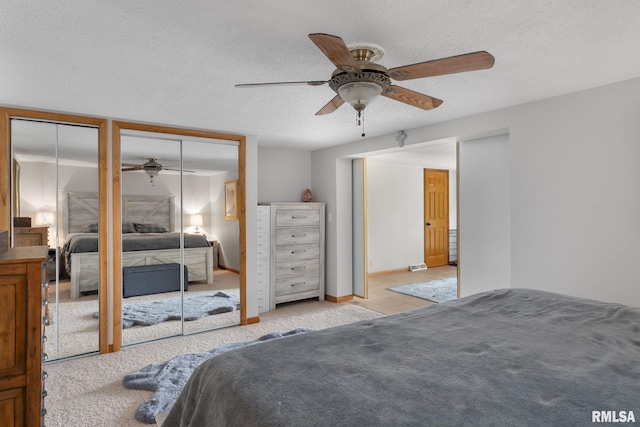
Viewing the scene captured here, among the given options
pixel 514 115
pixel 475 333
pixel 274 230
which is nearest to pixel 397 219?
pixel 274 230

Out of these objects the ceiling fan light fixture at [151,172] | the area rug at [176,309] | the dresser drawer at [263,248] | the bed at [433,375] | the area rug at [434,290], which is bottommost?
the area rug at [434,290]

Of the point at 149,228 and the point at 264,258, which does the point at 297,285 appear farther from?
the point at 149,228

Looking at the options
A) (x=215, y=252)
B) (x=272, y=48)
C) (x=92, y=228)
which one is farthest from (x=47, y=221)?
(x=272, y=48)

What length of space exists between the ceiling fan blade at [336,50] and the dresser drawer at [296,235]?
11.3ft

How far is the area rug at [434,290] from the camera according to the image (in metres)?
5.58

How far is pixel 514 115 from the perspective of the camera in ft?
10.9

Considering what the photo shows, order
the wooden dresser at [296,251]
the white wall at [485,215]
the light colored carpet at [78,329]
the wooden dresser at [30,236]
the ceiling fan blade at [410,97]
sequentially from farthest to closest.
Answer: the wooden dresser at [296,251] → the white wall at [485,215] → the light colored carpet at [78,329] → the wooden dresser at [30,236] → the ceiling fan blade at [410,97]

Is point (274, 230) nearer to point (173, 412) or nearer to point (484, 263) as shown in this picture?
point (484, 263)

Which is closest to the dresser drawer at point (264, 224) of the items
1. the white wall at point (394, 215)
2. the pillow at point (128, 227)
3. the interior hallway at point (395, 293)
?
the pillow at point (128, 227)

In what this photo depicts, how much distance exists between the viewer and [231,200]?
4.41 metres

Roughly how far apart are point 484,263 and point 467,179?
0.94 m

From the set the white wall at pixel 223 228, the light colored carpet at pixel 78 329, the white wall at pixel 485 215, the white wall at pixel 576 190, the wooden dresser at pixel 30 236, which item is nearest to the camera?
the white wall at pixel 576 190

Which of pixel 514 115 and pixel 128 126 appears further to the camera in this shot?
pixel 128 126

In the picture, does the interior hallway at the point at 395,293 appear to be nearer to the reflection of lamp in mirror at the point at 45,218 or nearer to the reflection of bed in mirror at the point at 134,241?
the reflection of bed in mirror at the point at 134,241
